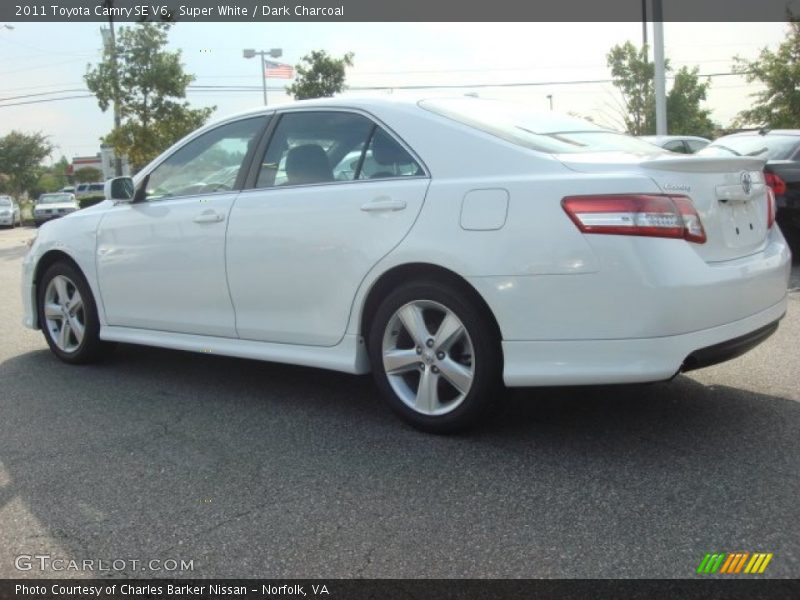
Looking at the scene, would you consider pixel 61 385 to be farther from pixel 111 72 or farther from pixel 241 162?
pixel 111 72

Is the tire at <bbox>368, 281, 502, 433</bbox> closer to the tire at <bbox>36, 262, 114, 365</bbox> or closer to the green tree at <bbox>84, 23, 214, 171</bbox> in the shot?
the tire at <bbox>36, 262, 114, 365</bbox>

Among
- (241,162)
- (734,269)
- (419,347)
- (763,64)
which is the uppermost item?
(763,64)

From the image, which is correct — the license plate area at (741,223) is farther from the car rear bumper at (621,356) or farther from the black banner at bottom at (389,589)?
the black banner at bottom at (389,589)

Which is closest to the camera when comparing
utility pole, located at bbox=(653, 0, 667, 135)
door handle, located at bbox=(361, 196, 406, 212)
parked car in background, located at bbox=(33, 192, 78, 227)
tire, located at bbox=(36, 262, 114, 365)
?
door handle, located at bbox=(361, 196, 406, 212)

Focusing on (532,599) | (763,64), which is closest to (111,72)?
(763,64)

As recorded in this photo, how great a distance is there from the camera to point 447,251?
342 cm

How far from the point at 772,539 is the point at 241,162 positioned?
3.24 m

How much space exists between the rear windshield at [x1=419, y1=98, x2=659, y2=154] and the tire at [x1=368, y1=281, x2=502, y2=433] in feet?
2.54

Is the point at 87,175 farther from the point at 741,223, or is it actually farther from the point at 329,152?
the point at 741,223

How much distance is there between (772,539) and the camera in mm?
2590

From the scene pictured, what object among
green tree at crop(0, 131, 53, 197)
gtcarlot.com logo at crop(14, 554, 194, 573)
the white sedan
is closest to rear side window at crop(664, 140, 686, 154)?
the white sedan

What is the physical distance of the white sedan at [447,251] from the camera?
10.3 feet

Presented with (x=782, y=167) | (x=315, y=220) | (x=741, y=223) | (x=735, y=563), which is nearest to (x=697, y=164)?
(x=741, y=223)

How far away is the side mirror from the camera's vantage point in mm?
4945
